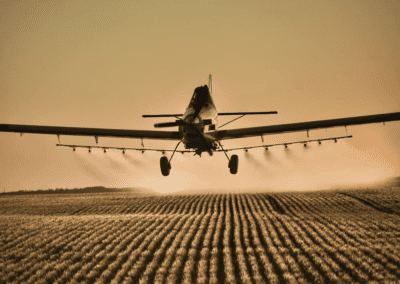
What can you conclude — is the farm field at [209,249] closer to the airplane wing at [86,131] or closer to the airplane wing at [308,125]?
the airplane wing at [86,131]

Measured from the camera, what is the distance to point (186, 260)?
24516 mm

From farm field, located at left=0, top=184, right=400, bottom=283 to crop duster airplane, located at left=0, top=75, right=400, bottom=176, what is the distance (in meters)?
5.72

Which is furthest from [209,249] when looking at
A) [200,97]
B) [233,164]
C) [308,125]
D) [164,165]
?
[308,125]

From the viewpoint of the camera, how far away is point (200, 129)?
2523cm

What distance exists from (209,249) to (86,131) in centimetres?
1163

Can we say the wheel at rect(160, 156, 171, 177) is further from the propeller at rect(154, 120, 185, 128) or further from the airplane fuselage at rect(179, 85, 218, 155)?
the propeller at rect(154, 120, 185, 128)

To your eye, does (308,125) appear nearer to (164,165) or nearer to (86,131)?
(164,165)

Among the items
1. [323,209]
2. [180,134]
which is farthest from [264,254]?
[323,209]

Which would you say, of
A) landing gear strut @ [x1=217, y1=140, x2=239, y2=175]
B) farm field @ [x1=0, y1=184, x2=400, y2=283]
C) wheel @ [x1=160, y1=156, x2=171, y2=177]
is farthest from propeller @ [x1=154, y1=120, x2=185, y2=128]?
farm field @ [x1=0, y1=184, x2=400, y2=283]

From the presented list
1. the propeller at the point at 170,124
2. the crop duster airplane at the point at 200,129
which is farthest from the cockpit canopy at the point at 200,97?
the propeller at the point at 170,124

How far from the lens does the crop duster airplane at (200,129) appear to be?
25.3 meters

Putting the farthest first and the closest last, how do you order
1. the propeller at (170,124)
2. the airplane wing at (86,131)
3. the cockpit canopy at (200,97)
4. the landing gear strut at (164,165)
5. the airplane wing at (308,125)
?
1. the airplane wing at (308,125)
2. the airplane wing at (86,131)
3. the landing gear strut at (164,165)
4. the cockpit canopy at (200,97)
5. the propeller at (170,124)

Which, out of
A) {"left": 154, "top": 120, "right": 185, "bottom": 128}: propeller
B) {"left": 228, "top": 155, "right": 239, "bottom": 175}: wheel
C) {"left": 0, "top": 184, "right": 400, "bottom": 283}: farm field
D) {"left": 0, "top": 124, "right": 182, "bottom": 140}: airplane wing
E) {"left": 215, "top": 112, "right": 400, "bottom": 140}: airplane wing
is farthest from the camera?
{"left": 215, "top": 112, "right": 400, "bottom": 140}: airplane wing

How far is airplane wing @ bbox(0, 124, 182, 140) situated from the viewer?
2780 centimetres
